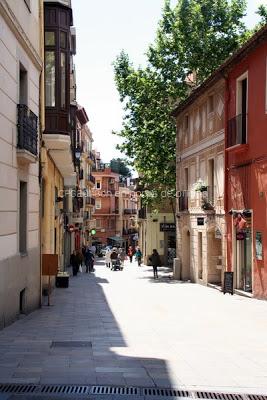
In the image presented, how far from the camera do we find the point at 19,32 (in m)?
13.1

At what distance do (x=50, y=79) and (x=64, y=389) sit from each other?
13.9 meters

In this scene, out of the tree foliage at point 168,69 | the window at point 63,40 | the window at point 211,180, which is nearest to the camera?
the window at point 63,40

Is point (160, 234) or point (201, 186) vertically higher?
point (201, 186)

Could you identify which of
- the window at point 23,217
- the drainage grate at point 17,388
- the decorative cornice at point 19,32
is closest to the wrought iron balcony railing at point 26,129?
the window at point 23,217

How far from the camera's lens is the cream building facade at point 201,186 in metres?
25.2

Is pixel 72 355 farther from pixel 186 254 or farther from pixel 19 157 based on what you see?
pixel 186 254

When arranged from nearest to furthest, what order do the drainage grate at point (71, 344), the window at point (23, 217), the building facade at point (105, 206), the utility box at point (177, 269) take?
the drainage grate at point (71, 344) < the window at point (23, 217) < the utility box at point (177, 269) < the building facade at point (105, 206)

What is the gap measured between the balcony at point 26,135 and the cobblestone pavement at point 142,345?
3602 millimetres

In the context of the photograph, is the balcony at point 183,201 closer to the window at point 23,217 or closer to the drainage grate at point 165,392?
the window at point 23,217

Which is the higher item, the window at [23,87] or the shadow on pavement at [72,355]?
the window at [23,87]

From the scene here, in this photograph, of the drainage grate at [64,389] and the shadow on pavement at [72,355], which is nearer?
the drainage grate at [64,389]

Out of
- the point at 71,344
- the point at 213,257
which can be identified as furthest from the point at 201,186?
the point at 71,344

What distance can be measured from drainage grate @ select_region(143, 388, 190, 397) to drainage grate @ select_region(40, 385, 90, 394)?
0.68m

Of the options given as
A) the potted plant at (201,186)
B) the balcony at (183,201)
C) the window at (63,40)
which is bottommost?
the balcony at (183,201)
